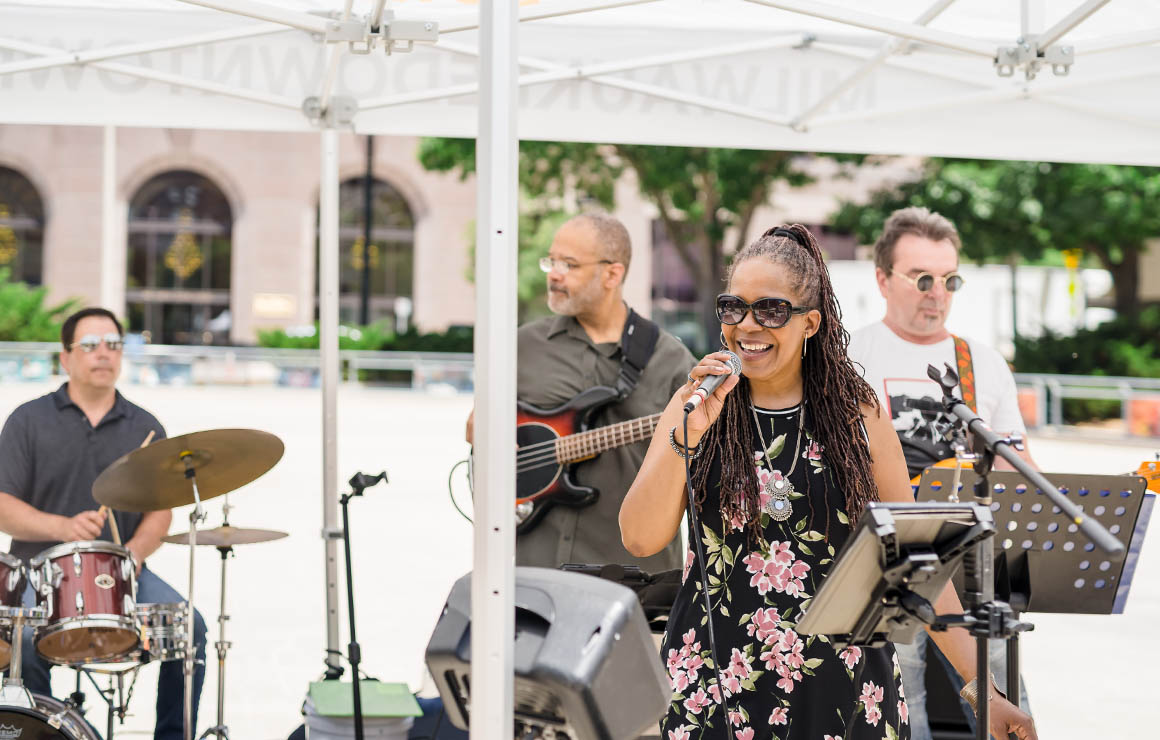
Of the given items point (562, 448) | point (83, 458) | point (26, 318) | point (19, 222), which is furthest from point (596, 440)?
point (19, 222)

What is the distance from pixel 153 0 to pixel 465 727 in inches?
150

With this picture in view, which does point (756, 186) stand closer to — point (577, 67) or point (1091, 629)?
point (1091, 629)

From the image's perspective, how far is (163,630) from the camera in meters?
4.43

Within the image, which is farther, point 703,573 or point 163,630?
point 163,630

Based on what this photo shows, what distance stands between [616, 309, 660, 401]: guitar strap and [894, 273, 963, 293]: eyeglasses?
92 cm

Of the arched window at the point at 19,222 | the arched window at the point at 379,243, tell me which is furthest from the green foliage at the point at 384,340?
the arched window at the point at 19,222

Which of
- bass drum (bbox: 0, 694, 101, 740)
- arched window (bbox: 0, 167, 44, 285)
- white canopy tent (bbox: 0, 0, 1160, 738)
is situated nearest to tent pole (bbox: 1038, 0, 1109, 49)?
white canopy tent (bbox: 0, 0, 1160, 738)

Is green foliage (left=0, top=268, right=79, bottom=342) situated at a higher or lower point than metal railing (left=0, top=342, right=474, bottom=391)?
higher

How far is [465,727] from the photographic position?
231cm

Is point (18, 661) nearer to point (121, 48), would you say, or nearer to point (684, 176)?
point (121, 48)

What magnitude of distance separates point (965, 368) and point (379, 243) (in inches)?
1534

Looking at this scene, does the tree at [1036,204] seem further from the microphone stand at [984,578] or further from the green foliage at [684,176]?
the microphone stand at [984,578]

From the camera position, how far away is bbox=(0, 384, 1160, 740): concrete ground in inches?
249

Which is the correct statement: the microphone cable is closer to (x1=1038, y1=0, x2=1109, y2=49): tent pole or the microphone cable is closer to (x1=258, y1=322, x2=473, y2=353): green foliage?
(x1=1038, y1=0, x2=1109, y2=49): tent pole
